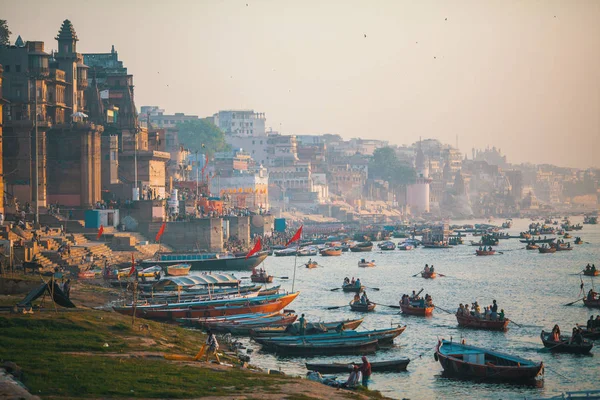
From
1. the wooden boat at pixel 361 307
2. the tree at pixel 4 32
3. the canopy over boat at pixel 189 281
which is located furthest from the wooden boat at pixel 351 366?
the tree at pixel 4 32

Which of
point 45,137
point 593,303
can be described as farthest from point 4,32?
point 593,303

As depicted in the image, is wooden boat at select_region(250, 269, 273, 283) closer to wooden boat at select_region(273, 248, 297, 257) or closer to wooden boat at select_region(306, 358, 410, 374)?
wooden boat at select_region(273, 248, 297, 257)

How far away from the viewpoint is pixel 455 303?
214ft

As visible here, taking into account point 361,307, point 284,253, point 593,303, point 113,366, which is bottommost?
point 593,303

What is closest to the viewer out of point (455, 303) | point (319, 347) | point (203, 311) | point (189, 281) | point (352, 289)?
point (319, 347)

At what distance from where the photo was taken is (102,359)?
29.1m

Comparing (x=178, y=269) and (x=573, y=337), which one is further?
(x=178, y=269)

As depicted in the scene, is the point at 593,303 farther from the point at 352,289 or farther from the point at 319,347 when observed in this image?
the point at 319,347

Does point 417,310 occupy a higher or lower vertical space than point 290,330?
lower

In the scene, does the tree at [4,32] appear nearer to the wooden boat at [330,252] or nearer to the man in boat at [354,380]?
the wooden boat at [330,252]

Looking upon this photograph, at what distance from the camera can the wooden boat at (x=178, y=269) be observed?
237ft

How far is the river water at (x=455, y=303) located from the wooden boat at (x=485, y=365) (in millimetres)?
457

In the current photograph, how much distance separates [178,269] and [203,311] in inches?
913

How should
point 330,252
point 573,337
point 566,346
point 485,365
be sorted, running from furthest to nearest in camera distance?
1. point 330,252
2. point 573,337
3. point 566,346
4. point 485,365
